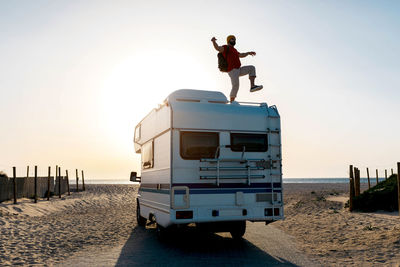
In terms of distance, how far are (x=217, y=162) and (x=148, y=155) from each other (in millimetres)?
3143

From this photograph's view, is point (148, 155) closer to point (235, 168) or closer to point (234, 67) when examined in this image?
point (235, 168)

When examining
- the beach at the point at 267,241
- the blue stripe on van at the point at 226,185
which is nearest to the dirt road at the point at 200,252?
the beach at the point at 267,241

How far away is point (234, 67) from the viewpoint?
35.1 ft

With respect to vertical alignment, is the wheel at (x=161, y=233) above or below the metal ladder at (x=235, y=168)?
below

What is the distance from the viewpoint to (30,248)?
9.59 m

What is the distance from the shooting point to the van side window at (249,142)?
8797 mm

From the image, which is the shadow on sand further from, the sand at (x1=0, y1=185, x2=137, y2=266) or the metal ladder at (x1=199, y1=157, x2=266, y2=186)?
the metal ladder at (x1=199, y1=157, x2=266, y2=186)

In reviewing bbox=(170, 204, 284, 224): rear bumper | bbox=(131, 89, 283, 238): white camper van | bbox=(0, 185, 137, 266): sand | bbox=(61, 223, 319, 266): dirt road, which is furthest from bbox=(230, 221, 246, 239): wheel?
bbox=(0, 185, 137, 266): sand

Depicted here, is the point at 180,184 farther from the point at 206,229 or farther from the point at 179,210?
the point at 206,229

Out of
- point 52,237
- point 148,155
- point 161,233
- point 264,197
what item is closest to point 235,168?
point 264,197

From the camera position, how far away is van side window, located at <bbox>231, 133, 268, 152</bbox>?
880 cm

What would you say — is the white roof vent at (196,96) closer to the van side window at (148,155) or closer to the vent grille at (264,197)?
the van side window at (148,155)

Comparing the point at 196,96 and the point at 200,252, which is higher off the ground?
the point at 196,96

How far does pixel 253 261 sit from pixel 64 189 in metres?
29.4
